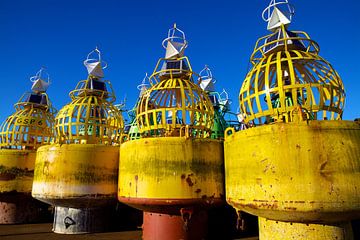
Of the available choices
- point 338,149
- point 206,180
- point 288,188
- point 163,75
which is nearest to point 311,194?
point 288,188

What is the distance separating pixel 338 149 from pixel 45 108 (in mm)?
21625

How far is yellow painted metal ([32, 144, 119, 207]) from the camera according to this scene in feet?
47.4

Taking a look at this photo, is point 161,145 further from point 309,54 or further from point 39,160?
point 39,160

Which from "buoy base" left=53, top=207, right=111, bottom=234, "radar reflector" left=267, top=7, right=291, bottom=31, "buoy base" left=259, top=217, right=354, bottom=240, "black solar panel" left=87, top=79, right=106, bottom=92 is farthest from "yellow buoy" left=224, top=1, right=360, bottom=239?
"black solar panel" left=87, top=79, right=106, bottom=92

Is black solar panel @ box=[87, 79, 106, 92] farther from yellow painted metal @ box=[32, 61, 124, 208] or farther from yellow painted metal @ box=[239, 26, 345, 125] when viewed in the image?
yellow painted metal @ box=[239, 26, 345, 125]

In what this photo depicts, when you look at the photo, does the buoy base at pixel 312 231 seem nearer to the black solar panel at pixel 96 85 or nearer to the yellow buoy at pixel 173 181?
the yellow buoy at pixel 173 181

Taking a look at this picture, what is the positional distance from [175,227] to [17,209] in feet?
45.5

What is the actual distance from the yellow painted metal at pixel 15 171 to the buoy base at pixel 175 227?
36.9 feet

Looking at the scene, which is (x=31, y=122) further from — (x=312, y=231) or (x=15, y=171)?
(x=312, y=231)

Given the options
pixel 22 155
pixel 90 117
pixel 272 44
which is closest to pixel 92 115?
pixel 90 117

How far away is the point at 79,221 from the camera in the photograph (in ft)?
53.4

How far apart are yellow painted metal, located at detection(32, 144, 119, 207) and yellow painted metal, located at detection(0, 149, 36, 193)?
5049mm

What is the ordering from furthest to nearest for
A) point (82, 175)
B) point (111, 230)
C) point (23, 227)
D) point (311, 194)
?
point (23, 227) < point (111, 230) < point (82, 175) < point (311, 194)

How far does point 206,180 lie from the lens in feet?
37.2
